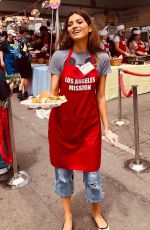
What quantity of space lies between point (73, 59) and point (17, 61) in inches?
206

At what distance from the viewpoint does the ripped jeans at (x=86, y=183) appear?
195 centimetres

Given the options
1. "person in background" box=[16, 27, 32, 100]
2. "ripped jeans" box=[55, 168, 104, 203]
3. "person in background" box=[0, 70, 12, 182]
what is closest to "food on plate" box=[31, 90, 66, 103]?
"ripped jeans" box=[55, 168, 104, 203]

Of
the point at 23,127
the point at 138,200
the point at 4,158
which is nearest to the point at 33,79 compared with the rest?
the point at 23,127

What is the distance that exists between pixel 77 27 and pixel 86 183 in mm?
1082

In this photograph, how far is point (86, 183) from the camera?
6.56ft

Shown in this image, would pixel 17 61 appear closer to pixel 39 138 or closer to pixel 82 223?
pixel 39 138

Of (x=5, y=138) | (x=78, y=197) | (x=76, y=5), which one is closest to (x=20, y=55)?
(x=5, y=138)

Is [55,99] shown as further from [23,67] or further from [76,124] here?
[23,67]

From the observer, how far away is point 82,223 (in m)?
2.24

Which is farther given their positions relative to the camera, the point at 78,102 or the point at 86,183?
the point at 86,183

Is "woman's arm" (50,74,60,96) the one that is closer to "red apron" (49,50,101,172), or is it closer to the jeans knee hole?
"red apron" (49,50,101,172)

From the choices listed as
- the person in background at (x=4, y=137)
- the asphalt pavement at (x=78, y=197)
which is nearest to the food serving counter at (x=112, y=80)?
the asphalt pavement at (x=78, y=197)

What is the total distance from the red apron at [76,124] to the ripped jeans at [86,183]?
0.06 meters

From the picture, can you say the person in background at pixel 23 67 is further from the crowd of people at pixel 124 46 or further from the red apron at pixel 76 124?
the red apron at pixel 76 124
